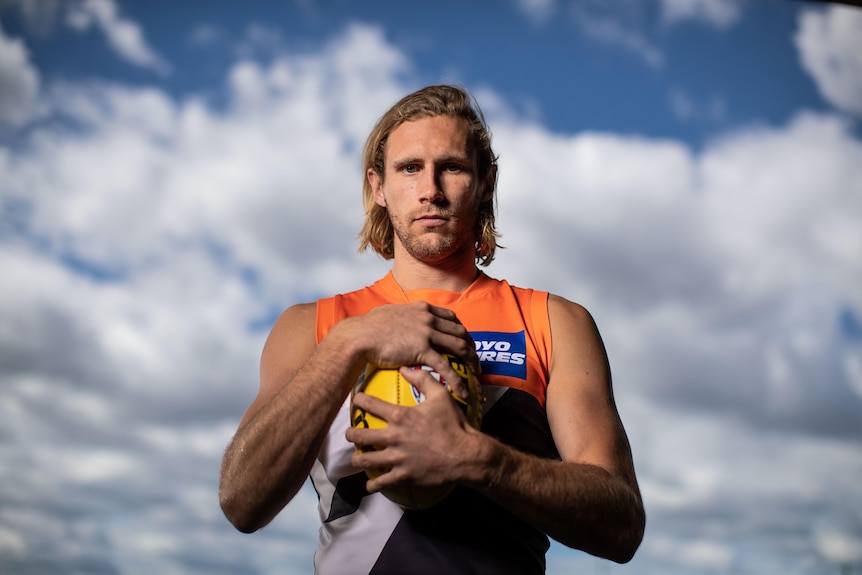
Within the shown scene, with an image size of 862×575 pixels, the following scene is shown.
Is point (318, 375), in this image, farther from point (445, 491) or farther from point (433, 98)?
point (433, 98)

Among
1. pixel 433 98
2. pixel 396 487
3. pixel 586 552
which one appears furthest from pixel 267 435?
pixel 433 98

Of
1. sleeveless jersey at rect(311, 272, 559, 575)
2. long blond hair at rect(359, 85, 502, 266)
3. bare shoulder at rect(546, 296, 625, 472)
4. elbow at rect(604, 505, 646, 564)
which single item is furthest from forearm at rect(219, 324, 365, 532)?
long blond hair at rect(359, 85, 502, 266)

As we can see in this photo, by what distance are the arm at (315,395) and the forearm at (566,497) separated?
0.26m

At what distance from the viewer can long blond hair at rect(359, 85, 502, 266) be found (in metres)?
2.84

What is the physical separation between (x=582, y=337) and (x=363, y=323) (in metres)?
0.81

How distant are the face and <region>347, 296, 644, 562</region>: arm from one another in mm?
499

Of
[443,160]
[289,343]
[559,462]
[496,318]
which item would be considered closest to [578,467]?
[559,462]

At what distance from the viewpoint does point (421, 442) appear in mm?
1754

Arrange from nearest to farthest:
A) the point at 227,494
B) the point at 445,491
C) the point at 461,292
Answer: the point at 445,491
the point at 227,494
the point at 461,292

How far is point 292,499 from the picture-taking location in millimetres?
2156

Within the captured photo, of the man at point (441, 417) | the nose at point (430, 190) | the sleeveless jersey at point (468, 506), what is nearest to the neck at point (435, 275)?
the man at point (441, 417)

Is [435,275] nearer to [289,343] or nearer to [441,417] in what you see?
[289,343]

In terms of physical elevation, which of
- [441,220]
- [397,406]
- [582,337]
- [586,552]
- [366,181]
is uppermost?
[366,181]

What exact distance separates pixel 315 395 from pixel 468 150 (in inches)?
44.4
